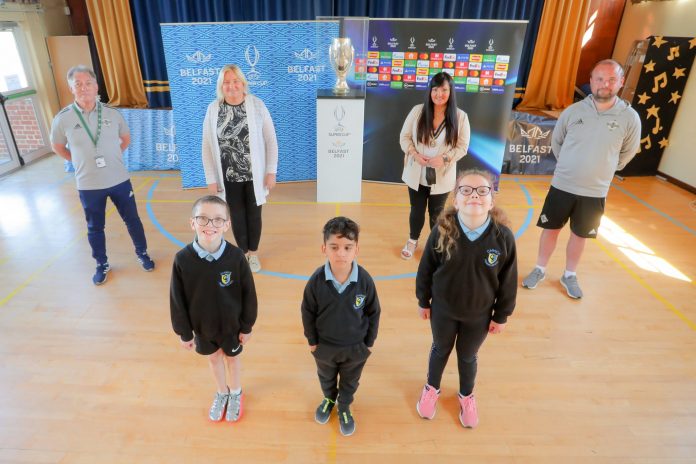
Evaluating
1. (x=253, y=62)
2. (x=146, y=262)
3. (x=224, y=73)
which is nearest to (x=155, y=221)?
(x=146, y=262)

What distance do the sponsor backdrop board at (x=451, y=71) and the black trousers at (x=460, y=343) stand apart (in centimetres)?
368

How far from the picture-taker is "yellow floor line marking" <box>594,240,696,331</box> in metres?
3.17

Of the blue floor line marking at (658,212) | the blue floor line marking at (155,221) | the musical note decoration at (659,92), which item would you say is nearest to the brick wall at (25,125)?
the blue floor line marking at (155,221)

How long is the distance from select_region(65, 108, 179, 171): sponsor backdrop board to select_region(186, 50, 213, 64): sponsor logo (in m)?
1.31

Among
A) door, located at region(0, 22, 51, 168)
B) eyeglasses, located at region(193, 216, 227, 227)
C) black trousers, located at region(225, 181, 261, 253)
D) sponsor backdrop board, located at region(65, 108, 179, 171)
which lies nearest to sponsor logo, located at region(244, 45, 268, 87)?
sponsor backdrop board, located at region(65, 108, 179, 171)

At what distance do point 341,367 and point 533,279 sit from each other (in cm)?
210

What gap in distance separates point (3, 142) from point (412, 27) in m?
5.63

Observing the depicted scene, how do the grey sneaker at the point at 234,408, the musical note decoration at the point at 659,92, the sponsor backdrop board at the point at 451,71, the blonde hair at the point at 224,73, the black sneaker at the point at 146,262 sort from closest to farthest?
the grey sneaker at the point at 234,408, the blonde hair at the point at 224,73, the black sneaker at the point at 146,262, the sponsor backdrop board at the point at 451,71, the musical note decoration at the point at 659,92

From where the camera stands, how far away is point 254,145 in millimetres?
3193

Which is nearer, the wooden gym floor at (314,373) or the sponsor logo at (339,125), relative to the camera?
the wooden gym floor at (314,373)

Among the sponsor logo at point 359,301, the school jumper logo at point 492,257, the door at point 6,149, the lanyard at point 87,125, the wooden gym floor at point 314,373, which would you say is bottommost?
the wooden gym floor at point 314,373

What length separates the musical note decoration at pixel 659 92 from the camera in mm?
5473

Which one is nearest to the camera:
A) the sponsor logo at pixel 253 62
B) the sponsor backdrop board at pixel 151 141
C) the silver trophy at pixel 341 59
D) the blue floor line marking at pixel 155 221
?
the blue floor line marking at pixel 155 221

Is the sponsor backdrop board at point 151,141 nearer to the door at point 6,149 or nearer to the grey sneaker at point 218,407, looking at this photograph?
the door at point 6,149
